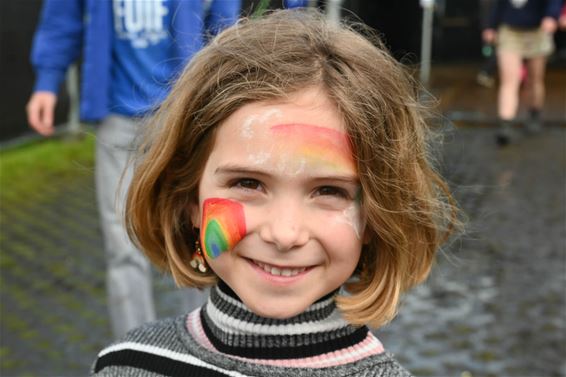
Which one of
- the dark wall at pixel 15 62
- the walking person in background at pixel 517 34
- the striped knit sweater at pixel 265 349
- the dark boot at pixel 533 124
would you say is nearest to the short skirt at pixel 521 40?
the walking person in background at pixel 517 34

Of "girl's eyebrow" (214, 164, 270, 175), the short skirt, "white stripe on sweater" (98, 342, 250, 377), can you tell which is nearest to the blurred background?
"girl's eyebrow" (214, 164, 270, 175)

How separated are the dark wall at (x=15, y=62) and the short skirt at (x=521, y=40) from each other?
4.66 meters

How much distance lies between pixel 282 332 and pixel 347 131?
39cm

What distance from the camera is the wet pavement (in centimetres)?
402

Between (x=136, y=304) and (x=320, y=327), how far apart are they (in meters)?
1.93

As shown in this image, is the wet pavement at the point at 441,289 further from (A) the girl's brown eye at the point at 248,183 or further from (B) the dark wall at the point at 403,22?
(B) the dark wall at the point at 403,22

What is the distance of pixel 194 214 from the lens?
1.93 m

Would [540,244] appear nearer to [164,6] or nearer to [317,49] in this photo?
[164,6]

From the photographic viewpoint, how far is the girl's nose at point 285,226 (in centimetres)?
163

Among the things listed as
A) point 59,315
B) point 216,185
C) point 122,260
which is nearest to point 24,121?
point 59,315

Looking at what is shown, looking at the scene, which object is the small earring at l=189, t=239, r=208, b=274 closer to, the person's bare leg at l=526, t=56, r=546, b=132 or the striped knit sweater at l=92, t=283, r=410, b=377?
the striped knit sweater at l=92, t=283, r=410, b=377

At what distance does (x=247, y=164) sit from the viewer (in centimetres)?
168

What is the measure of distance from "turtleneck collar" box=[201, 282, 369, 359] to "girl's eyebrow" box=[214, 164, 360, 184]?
0.23 metres

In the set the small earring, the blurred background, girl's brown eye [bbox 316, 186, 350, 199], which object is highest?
girl's brown eye [bbox 316, 186, 350, 199]
